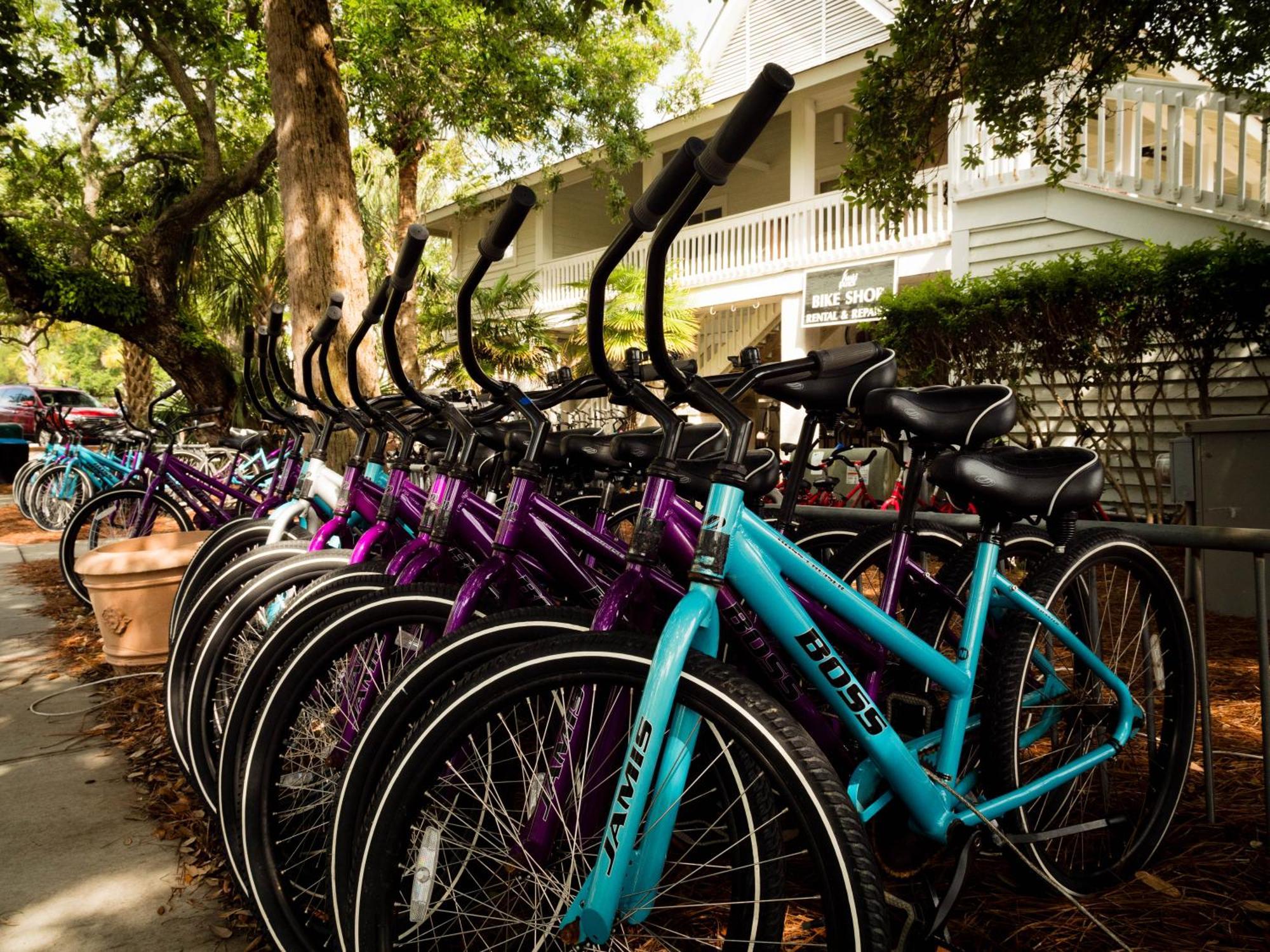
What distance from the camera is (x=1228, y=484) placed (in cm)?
485

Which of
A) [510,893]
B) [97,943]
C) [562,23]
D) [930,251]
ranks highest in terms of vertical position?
[562,23]

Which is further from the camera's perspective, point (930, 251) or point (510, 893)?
point (930, 251)

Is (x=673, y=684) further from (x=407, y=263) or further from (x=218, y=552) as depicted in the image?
(x=218, y=552)

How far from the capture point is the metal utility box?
471 centimetres

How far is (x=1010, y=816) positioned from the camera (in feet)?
6.83

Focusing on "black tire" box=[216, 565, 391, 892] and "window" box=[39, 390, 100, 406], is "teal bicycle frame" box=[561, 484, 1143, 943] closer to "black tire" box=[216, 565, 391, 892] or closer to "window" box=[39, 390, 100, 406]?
"black tire" box=[216, 565, 391, 892]

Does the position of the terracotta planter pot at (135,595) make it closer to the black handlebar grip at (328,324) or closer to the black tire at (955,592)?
the black handlebar grip at (328,324)

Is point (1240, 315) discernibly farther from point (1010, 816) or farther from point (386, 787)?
point (386, 787)

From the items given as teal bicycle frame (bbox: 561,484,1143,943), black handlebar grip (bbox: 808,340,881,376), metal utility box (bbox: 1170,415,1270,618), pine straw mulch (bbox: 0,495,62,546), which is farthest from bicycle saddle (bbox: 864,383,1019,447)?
pine straw mulch (bbox: 0,495,62,546)

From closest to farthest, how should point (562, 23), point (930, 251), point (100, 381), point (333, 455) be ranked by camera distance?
point (333, 455) → point (562, 23) → point (930, 251) → point (100, 381)

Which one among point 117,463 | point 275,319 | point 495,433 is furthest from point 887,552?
point 117,463

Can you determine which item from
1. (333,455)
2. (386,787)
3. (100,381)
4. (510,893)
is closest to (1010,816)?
(510,893)

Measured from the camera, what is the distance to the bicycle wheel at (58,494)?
8664 mm

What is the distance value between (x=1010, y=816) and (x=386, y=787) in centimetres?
153
